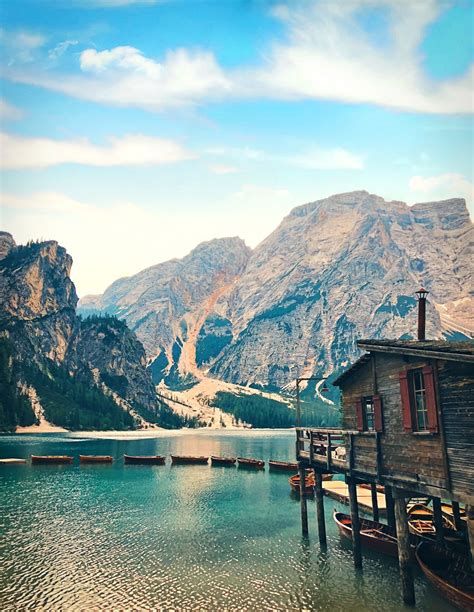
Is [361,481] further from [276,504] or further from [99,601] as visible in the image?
[276,504]

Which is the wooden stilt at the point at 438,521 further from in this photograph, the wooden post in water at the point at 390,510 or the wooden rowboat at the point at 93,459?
the wooden rowboat at the point at 93,459

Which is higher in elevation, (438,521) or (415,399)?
(415,399)

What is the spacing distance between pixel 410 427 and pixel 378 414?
3863mm

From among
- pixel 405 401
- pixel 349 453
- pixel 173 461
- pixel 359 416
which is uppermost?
pixel 405 401

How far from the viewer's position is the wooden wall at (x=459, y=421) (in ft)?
71.6

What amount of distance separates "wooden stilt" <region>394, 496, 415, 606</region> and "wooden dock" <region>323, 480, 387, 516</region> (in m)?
25.7

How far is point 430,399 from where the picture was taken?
24.0m

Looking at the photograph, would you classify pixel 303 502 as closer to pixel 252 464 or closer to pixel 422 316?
pixel 422 316

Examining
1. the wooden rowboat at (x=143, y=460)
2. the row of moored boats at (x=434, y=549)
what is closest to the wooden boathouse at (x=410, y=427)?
the row of moored boats at (x=434, y=549)

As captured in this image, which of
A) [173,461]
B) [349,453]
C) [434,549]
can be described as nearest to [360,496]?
[434,549]

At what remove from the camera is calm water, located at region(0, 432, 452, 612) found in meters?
28.4

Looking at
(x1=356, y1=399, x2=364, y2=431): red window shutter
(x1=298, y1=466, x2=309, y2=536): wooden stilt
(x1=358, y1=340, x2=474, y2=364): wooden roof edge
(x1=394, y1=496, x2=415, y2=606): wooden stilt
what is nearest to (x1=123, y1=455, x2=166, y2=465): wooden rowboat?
(x1=298, y1=466, x2=309, y2=536): wooden stilt

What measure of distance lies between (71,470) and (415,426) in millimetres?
80813

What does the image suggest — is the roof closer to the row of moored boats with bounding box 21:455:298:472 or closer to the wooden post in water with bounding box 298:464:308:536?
the wooden post in water with bounding box 298:464:308:536
